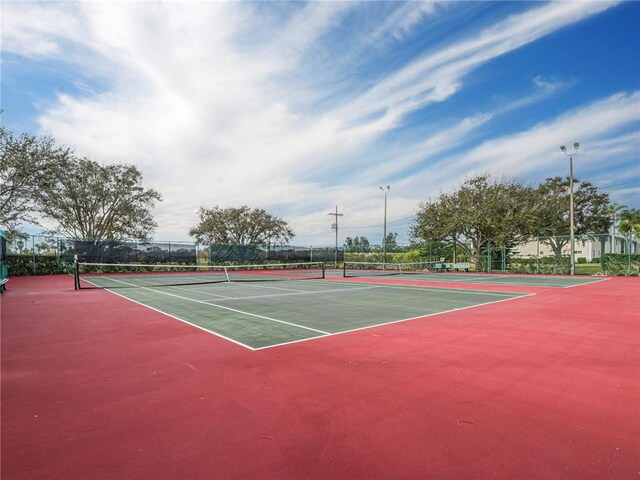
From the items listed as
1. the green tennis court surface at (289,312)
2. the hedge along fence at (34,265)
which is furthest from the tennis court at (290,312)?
the hedge along fence at (34,265)

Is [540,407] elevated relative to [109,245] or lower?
lower

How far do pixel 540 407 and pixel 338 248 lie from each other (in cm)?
3519

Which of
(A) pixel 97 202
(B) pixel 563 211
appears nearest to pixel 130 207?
(A) pixel 97 202

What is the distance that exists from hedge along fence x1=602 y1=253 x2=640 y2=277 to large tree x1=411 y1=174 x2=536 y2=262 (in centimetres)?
623

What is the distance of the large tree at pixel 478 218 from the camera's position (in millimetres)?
29344

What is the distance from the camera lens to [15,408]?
336 cm

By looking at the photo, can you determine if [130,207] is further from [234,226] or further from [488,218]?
[488,218]

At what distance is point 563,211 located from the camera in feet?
123

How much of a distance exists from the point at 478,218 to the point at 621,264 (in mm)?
9966

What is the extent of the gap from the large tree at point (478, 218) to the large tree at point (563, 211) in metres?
1.70

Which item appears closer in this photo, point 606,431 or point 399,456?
point 399,456

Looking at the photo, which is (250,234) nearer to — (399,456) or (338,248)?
(338,248)

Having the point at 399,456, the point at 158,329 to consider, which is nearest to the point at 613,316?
the point at 399,456

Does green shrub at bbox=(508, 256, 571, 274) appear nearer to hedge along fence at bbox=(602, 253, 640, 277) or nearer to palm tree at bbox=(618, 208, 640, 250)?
hedge along fence at bbox=(602, 253, 640, 277)
